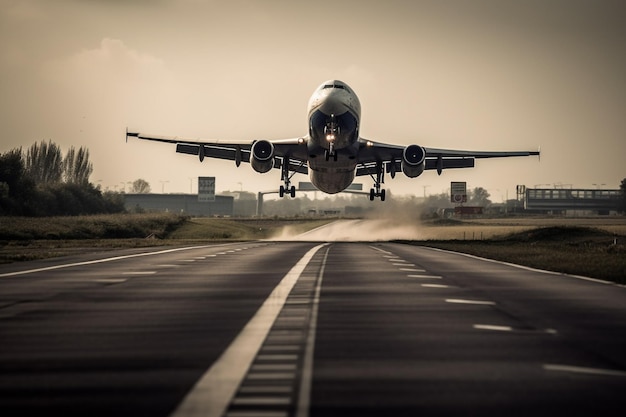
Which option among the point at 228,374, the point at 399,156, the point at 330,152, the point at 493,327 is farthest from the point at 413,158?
the point at 228,374

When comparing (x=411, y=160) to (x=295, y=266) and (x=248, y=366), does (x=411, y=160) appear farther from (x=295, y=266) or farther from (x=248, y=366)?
(x=248, y=366)

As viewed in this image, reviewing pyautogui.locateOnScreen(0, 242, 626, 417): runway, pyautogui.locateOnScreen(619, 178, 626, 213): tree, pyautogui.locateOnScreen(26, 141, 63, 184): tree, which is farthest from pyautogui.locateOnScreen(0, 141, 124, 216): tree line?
pyautogui.locateOnScreen(619, 178, 626, 213): tree

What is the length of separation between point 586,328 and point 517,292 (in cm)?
469

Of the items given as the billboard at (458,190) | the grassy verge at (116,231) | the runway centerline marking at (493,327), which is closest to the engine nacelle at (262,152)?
the grassy verge at (116,231)

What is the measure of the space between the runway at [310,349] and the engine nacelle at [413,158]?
30.8 meters

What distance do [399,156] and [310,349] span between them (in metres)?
43.3

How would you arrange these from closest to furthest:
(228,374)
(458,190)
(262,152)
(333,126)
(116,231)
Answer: (228,374) < (333,126) < (262,152) < (116,231) < (458,190)

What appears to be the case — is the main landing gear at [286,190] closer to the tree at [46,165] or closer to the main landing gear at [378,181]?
the main landing gear at [378,181]

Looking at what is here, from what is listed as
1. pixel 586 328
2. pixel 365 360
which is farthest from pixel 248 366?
pixel 586 328

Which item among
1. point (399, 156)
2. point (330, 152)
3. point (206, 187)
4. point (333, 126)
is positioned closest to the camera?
point (333, 126)

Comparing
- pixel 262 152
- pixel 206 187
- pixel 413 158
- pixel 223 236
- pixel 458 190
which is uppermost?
pixel 206 187

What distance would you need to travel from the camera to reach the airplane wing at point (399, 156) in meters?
47.3

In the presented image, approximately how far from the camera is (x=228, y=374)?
19.6ft

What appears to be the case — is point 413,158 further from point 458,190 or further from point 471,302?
point 471,302
